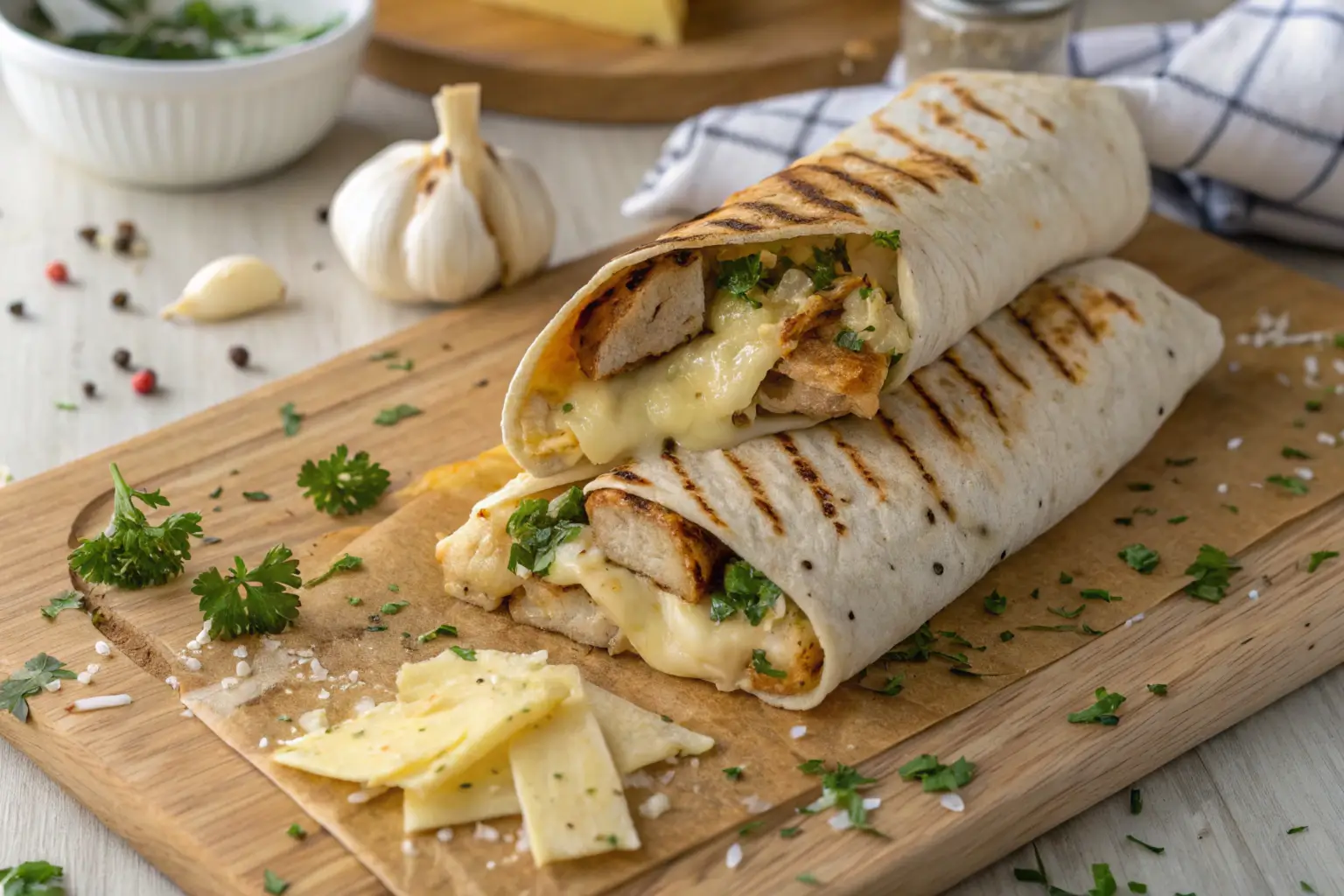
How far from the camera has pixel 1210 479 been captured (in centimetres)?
451

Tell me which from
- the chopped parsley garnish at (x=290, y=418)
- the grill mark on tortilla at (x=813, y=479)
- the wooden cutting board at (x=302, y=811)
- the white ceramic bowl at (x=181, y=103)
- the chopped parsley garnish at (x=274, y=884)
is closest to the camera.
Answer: the chopped parsley garnish at (x=274, y=884)

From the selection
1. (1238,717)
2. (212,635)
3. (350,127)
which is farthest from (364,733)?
(350,127)

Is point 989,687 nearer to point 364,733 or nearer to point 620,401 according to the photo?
point 620,401

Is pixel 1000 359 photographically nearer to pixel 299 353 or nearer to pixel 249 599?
pixel 249 599

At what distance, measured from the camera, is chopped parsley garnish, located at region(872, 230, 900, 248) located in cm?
390

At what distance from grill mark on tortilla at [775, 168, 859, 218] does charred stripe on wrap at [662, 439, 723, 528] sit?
0.72 meters

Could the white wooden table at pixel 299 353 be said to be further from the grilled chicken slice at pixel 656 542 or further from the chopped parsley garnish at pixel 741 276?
the chopped parsley garnish at pixel 741 276

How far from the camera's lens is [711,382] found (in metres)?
3.90

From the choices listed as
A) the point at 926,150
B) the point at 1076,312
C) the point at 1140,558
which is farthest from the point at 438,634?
the point at 1076,312

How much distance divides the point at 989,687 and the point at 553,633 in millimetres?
1072

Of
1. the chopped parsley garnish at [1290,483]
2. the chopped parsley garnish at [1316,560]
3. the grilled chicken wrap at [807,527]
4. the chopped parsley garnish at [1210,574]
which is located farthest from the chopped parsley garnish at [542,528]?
the chopped parsley garnish at [1290,483]

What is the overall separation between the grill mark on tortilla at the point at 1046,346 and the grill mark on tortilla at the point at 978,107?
22.5 inches

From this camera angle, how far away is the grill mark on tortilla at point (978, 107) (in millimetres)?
4676

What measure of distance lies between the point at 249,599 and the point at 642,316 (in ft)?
3.87
